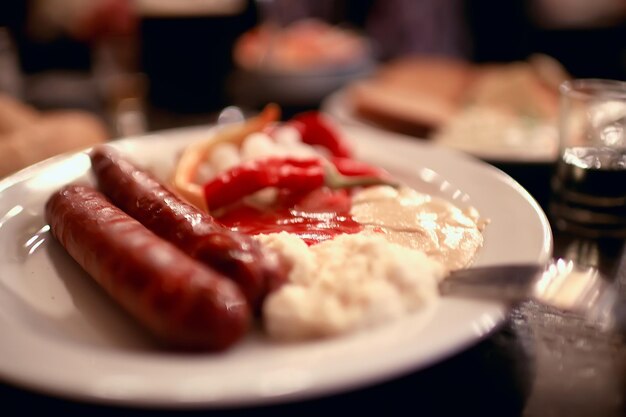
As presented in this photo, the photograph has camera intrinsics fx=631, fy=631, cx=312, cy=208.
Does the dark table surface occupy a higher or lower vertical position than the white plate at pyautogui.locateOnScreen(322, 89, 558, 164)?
lower

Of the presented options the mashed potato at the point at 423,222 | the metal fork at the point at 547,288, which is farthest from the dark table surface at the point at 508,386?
the mashed potato at the point at 423,222

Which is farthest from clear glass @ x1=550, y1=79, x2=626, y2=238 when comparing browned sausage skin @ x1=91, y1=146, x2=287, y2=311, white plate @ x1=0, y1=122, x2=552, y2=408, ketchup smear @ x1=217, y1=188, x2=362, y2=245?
browned sausage skin @ x1=91, y1=146, x2=287, y2=311

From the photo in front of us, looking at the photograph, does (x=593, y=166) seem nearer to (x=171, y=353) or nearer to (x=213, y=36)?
(x=171, y=353)

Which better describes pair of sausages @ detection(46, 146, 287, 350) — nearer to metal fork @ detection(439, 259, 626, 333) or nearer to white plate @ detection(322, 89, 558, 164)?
metal fork @ detection(439, 259, 626, 333)

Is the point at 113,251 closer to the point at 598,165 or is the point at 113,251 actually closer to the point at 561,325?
the point at 561,325

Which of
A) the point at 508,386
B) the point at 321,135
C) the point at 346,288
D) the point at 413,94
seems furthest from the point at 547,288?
the point at 413,94
